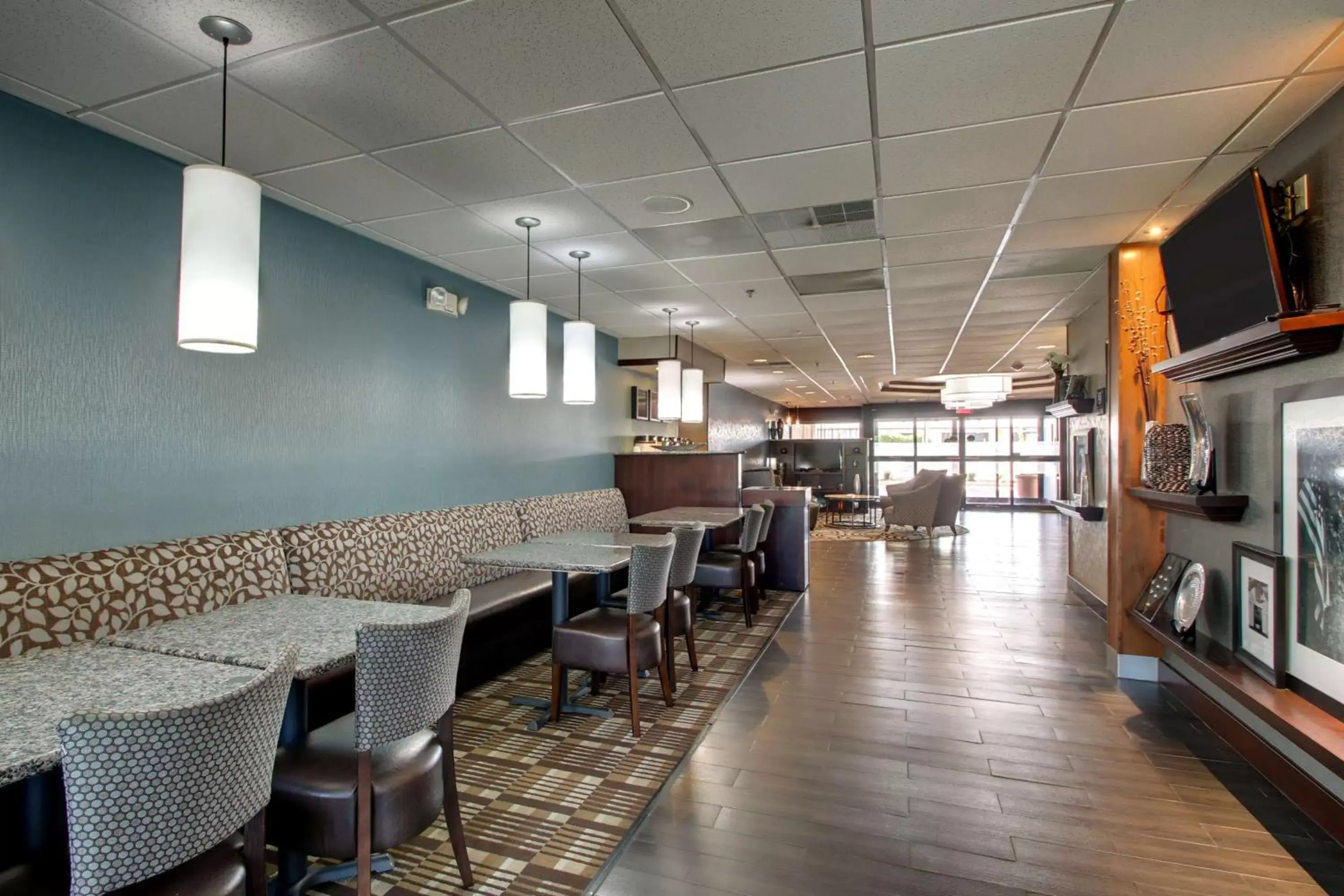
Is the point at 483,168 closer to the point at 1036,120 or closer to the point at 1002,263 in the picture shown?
the point at 1036,120

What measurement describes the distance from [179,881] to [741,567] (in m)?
4.03

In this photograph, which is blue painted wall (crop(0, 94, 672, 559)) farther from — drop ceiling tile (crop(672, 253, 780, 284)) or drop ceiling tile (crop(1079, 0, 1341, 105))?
drop ceiling tile (crop(1079, 0, 1341, 105))

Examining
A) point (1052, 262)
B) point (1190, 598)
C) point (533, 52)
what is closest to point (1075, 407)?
point (1052, 262)

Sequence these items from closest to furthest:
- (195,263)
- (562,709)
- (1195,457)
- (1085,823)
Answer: (195,263), (1085,823), (1195,457), (562,709)

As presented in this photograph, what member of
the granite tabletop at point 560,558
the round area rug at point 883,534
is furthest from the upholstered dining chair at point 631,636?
the round area rug at point 883,534

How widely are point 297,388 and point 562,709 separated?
7.44 ft

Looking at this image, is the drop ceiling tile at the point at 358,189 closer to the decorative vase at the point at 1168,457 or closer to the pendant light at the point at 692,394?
the pendant light at the point at 692,394

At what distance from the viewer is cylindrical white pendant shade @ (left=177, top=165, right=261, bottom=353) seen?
2018mm

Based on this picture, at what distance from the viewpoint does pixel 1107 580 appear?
4.19 m

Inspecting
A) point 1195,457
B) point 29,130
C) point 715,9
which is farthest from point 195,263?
point 1195,457

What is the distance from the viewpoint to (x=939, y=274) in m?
4.57

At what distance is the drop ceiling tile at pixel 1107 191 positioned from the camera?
2.92 meters

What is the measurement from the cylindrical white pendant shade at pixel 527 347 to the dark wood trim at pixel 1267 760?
12.6 ft

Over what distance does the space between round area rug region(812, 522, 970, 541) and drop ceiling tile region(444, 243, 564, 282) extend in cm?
694
